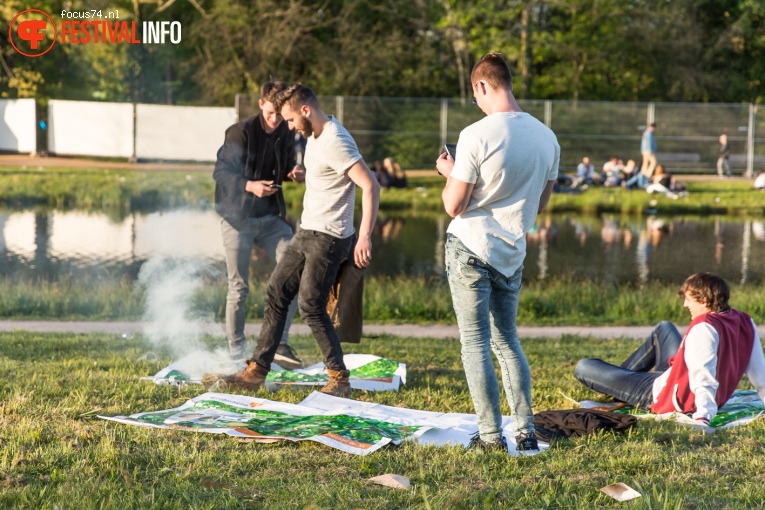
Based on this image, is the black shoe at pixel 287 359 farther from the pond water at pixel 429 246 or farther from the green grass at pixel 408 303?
the pond water at pixel 429 246

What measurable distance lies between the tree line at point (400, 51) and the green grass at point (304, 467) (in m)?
26.7

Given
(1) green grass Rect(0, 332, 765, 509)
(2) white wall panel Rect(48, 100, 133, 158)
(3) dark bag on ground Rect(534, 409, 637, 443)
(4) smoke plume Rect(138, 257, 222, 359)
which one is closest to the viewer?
(1) green grass Rect(0, 332, 765, 509)

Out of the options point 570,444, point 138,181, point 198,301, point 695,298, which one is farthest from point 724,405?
point 138,181

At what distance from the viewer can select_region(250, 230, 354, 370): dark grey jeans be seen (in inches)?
229

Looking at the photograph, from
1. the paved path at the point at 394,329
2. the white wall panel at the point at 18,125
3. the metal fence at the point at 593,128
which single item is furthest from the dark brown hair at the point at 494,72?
the metal fence at the point at 593,128

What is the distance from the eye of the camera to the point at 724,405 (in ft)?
19.0

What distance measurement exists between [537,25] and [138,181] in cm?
1856

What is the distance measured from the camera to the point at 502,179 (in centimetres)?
438

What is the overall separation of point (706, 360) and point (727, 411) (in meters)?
0.69

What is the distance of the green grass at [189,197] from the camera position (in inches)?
915

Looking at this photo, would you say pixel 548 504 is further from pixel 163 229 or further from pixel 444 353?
pixel 163 229

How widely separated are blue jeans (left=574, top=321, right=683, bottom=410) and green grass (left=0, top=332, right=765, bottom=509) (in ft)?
2.11

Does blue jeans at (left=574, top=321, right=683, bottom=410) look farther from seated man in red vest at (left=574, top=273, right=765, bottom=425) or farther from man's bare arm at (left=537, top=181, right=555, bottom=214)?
man's bare arm at (left=537, top=181, right=555, bottom=214)

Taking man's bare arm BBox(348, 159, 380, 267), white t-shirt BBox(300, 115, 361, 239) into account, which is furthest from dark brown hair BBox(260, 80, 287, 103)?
man's bare arm BBox(348, 159, 380, 267)
